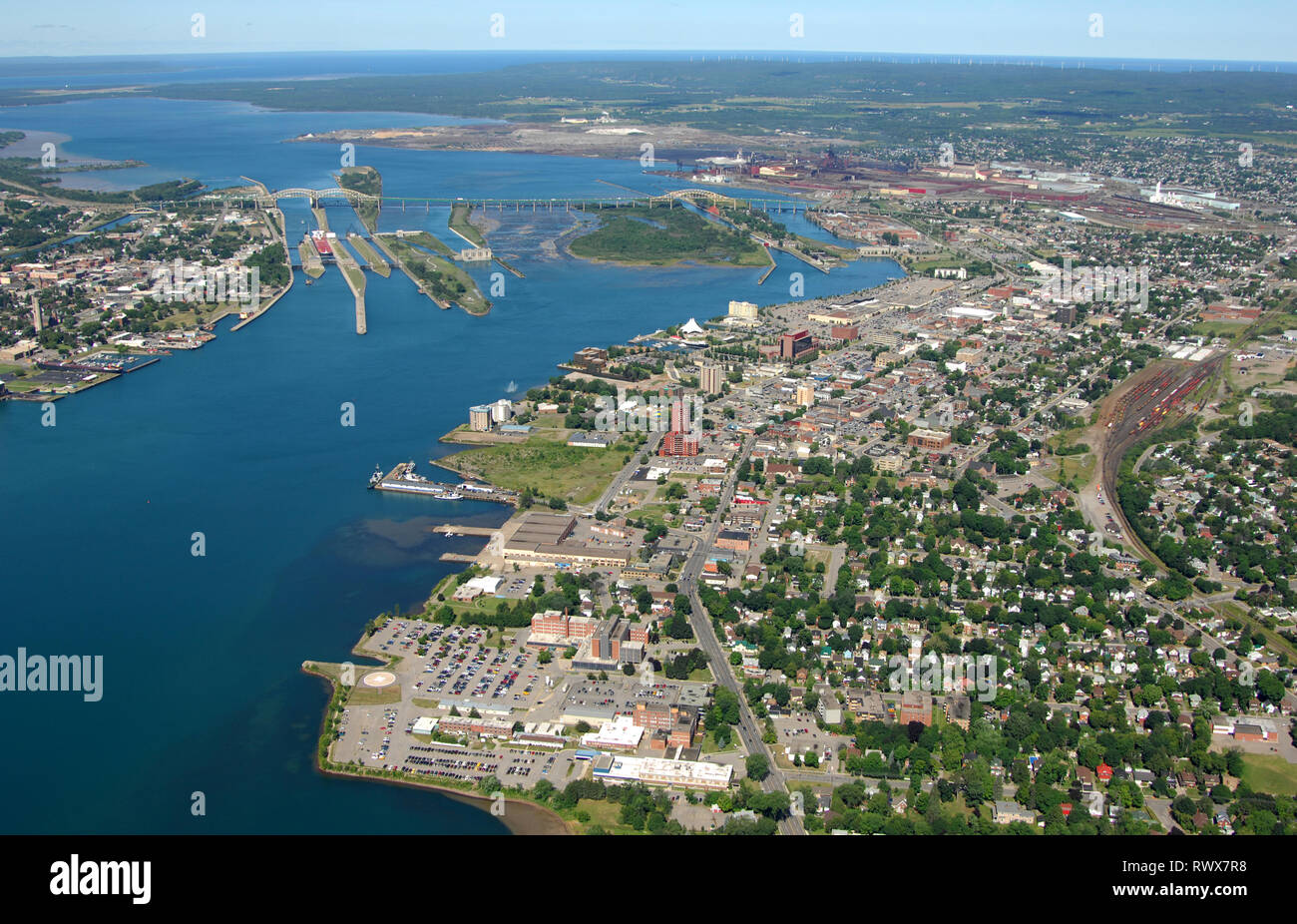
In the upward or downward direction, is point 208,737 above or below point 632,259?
below

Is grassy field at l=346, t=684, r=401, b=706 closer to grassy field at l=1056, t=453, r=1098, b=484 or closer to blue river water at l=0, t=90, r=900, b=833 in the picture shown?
blue river water at l=0, t=90, r=900, b=833

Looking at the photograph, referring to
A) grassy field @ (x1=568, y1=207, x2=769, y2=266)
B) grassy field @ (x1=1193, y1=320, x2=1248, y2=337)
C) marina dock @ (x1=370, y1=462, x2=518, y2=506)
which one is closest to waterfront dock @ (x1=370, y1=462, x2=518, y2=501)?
marina dock @ (x1=370, y1=462, x2=518, y2=506)

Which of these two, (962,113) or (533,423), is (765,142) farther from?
(533,423)

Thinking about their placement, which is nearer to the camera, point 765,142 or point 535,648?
point 535,648

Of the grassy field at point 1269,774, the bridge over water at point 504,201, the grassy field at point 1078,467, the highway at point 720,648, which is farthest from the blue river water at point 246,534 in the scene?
the bridge over water at point 504,201

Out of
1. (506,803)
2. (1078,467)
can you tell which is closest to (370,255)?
(1078,467)

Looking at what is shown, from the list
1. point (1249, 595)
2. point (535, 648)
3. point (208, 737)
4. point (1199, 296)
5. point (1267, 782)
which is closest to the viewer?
point (1267, 782)
